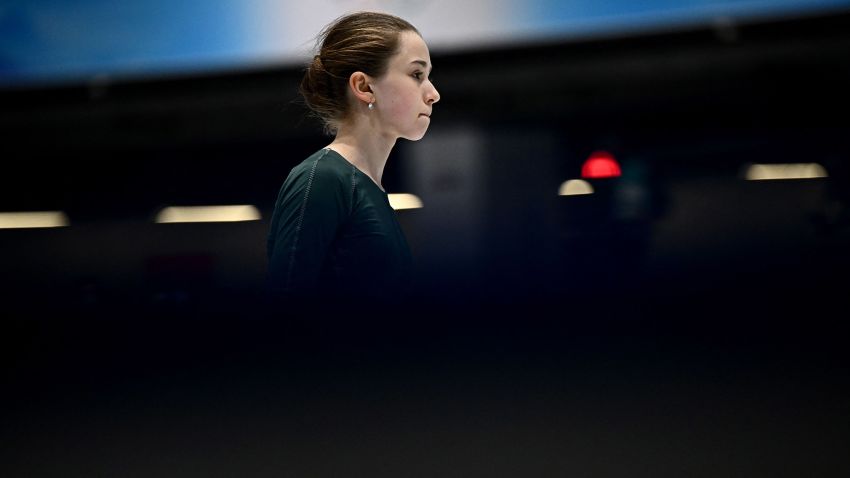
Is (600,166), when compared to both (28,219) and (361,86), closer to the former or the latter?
(361,86)

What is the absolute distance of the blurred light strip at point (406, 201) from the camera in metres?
1.17

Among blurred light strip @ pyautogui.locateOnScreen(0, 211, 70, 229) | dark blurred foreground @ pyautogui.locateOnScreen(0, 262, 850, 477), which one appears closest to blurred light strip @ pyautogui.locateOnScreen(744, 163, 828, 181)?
dark blurred foreground @ pyautogui.locateOnScreen(0, 262, 850, 477)

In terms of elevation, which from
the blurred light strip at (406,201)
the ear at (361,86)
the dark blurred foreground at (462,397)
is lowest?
the dark blurred foreground at (462,397)

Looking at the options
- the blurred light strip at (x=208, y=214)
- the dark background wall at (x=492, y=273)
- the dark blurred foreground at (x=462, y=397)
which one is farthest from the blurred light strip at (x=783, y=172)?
the blurred light strip at (x=208, y=214)

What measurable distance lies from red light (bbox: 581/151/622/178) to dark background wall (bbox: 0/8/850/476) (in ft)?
0.06

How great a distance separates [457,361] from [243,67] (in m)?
0.60

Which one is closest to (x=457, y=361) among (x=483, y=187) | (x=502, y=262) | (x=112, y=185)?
(x=502, y=262)

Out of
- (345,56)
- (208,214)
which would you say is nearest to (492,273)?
(208,214)

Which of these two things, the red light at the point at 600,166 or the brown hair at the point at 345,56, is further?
the red light at the point at 600,166

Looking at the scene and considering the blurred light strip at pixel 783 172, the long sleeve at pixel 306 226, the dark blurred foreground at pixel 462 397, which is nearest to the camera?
the long sleeve at pixel 306 226

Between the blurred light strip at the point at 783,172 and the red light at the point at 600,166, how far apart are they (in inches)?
8.6

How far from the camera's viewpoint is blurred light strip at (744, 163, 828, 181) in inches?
48.1

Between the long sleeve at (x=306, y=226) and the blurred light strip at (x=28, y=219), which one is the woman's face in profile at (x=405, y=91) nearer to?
the long sleeve at (x=306, y=226)

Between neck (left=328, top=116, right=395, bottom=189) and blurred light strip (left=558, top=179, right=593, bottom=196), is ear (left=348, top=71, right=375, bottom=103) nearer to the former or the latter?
neck (left=328, top=116, right=395, bottom=189)
